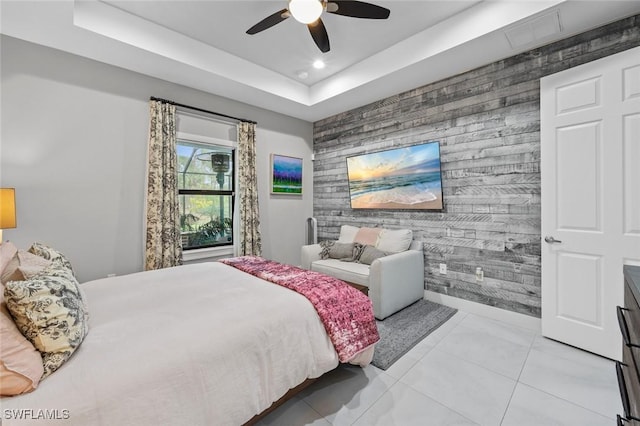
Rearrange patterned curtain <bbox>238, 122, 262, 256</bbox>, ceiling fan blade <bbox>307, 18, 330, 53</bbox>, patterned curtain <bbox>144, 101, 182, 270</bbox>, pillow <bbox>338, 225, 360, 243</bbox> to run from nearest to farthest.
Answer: ceiling fan blade <bbox>307, 18, 330, 53</bbox> → patterned curtain <bbox>144, 101, 182, 270</bbox> → patterned curtain <bbox>238, 122, 262, 256</bbox> → pillow <bbox>338, 225, 360, 243</bbox>

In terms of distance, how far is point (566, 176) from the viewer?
2332 mm

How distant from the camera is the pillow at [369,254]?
3365 millimetres

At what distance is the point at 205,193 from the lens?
3723 millimetres

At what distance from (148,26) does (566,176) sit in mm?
4069

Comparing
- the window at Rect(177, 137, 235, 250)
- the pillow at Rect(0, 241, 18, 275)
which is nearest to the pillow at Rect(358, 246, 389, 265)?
the window at Rect(177, 137, 235, 250)

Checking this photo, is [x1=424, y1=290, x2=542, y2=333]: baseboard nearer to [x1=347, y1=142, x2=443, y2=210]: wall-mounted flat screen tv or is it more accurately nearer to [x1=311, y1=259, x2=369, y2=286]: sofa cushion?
[x1=311, y1=259, x2=369, y2=286]: sofa cushion

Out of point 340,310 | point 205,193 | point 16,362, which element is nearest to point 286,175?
point 205,193

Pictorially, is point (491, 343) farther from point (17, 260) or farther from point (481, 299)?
point (17, 260)

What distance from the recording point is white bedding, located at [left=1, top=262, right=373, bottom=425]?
0.95 m

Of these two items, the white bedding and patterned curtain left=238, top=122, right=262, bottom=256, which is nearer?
the white bedding

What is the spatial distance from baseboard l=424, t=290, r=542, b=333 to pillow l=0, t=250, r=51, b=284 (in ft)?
11.7

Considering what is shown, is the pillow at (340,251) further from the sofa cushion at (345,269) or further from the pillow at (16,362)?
the pillow at (16,362)

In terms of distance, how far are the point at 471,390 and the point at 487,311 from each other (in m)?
1.38

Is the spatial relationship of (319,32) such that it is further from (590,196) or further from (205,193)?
(590,196)
